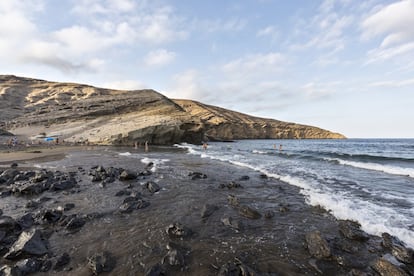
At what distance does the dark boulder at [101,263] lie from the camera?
4.13m

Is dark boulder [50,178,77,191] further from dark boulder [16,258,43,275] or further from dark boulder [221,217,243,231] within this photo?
dark boulder [221,217,243,231]

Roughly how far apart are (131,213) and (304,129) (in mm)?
145112

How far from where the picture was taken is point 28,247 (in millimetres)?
4637

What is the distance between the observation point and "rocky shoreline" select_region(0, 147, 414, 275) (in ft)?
14.1

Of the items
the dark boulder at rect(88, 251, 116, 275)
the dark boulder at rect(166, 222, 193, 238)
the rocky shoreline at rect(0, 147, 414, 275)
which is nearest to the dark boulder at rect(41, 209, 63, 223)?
the rocky shoreline at rect(0, 147, 414, 275)

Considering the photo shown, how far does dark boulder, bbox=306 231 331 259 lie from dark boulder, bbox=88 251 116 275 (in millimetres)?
4325

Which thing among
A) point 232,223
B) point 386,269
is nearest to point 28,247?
point 232,223

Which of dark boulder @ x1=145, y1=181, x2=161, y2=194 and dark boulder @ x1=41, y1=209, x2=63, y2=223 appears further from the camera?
dark boulder @ x1=145, y1=181, x2=161, y2=194

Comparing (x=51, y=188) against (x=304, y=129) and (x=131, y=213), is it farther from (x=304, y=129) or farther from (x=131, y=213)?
(x=304, y=129)

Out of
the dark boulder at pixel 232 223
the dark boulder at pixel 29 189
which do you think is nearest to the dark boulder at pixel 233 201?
the dark boulder at pixel 232 223

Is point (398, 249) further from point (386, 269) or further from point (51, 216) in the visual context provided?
point (51, 216)

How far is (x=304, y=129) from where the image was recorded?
449 ft

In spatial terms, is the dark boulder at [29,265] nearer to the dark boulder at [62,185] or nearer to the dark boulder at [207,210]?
the dark boulder at [207,210]

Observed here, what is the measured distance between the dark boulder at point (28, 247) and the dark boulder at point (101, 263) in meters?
1.25
